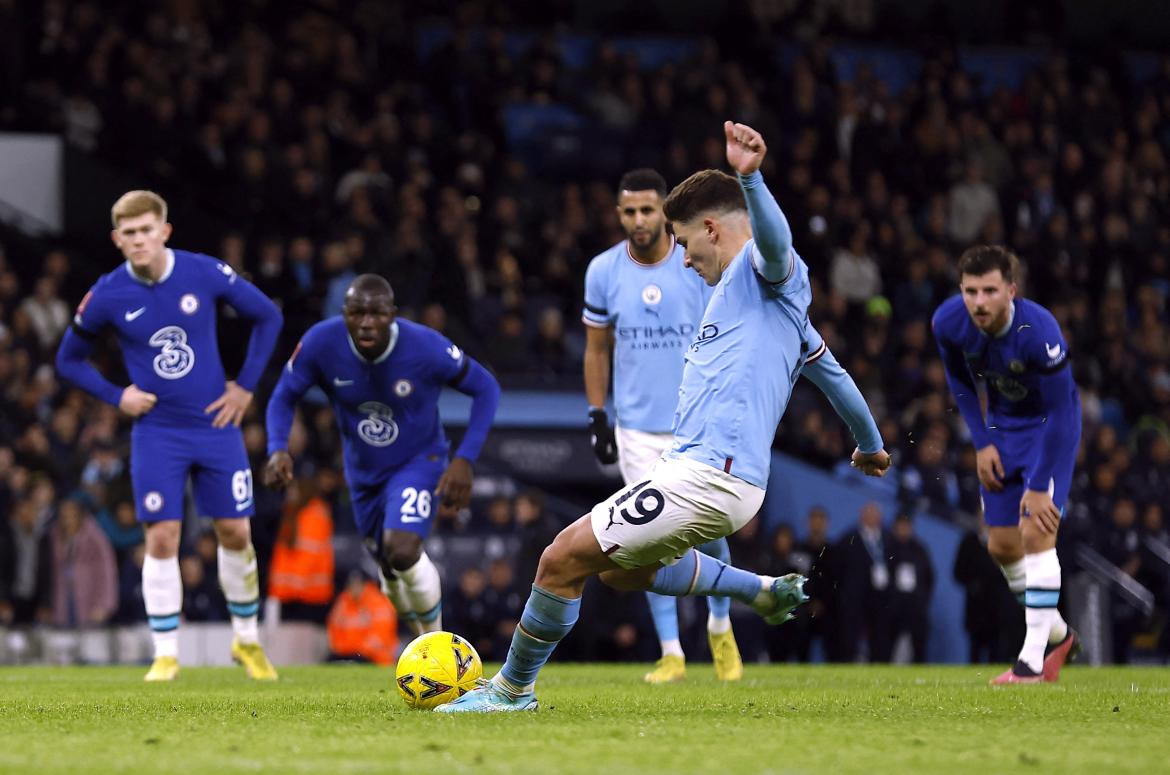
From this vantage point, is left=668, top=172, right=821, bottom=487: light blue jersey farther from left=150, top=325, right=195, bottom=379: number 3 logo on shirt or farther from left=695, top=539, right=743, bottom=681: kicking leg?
left=150, top=325, right=195, bottom=379: number 3 logo on shirt

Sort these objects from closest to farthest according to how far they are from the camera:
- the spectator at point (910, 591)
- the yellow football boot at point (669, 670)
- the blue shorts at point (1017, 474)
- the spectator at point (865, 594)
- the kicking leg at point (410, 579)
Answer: the blue shorts at point (1017, 474) < the kicking leg at point (410, 579) < the yellow football boot at point (669, 670) < the spectator at point (865, 594) < the spectator at point (910, 591)

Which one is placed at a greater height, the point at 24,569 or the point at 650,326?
the point at 650,326

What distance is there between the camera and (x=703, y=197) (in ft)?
23.5

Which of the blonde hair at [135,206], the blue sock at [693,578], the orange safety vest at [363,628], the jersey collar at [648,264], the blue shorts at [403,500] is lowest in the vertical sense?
the orange safety vest at [363,628]

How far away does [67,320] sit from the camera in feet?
60.5

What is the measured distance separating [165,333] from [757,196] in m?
5.20

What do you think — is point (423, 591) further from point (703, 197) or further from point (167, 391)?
point (703, 197)

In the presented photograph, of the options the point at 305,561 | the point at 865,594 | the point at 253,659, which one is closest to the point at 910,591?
the point at 865,594

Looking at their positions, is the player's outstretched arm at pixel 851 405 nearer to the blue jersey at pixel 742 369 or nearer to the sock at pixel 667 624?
the blue jersey at pixel 742 369

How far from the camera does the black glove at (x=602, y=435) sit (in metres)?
10.7

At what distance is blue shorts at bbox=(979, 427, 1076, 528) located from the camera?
10.0m

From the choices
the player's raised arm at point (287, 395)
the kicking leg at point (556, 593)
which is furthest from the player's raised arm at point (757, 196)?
the player's raised arm at point (287, 395)

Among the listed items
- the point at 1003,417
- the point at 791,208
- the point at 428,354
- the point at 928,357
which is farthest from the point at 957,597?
the point at 428,354

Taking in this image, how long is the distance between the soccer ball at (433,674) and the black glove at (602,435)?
3080 mm
